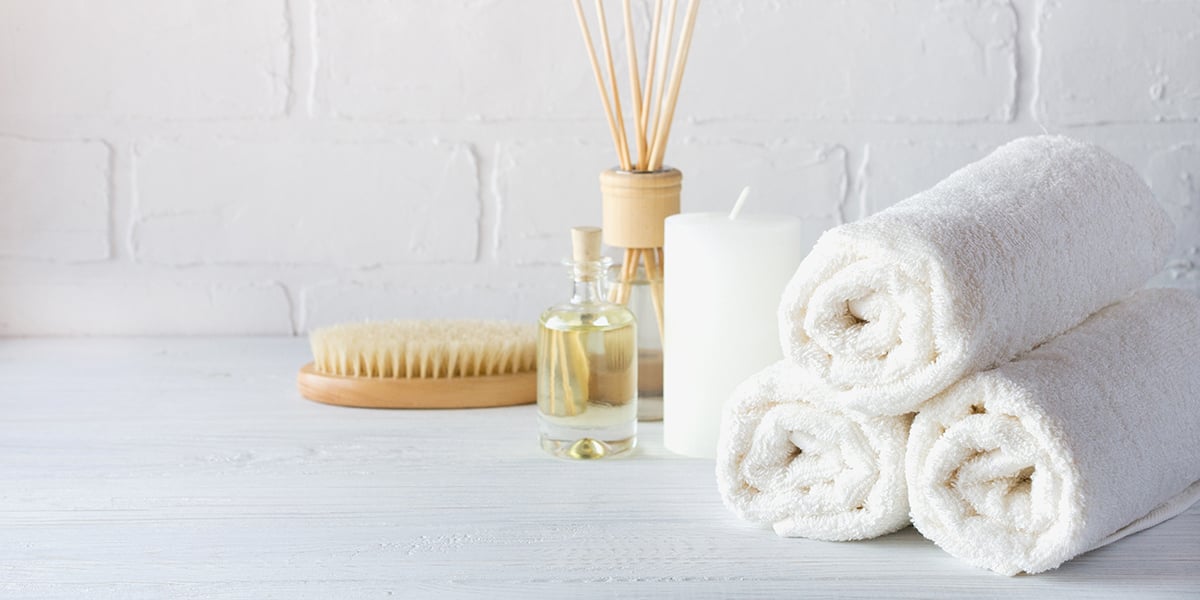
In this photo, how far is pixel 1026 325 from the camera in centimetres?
65

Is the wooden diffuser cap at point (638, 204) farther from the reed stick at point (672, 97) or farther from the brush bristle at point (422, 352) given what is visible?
the brush bristle at point (422, 352)

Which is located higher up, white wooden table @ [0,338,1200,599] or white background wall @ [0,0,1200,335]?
white background wall @ [0,0,1200,335]

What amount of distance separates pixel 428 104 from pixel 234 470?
457 mm

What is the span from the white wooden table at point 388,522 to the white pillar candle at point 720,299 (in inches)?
2.3

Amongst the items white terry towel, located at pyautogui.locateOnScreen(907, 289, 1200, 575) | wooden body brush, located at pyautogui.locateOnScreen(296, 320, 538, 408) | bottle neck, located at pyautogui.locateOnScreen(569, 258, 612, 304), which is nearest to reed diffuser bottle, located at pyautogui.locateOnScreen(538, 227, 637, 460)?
bottle neck, located at pyautogui.locateOnScreen(569, 258, 612, 304)

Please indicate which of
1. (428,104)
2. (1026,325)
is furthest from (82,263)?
(1026,325)

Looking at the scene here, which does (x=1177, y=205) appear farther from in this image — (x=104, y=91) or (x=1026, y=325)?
(x=104, y=91)

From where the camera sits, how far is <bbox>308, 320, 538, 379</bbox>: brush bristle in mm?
987

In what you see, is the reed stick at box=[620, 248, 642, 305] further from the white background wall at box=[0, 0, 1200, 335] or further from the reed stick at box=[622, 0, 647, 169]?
the white background wall at box=[0, 0, 1200, 335]

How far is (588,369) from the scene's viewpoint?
0.85 meters

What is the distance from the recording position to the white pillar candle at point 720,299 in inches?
31.8

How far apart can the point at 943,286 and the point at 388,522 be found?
1.08ft

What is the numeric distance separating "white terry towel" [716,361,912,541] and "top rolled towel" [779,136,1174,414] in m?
0.02

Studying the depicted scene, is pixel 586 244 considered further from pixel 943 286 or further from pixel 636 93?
pixel 943 286
